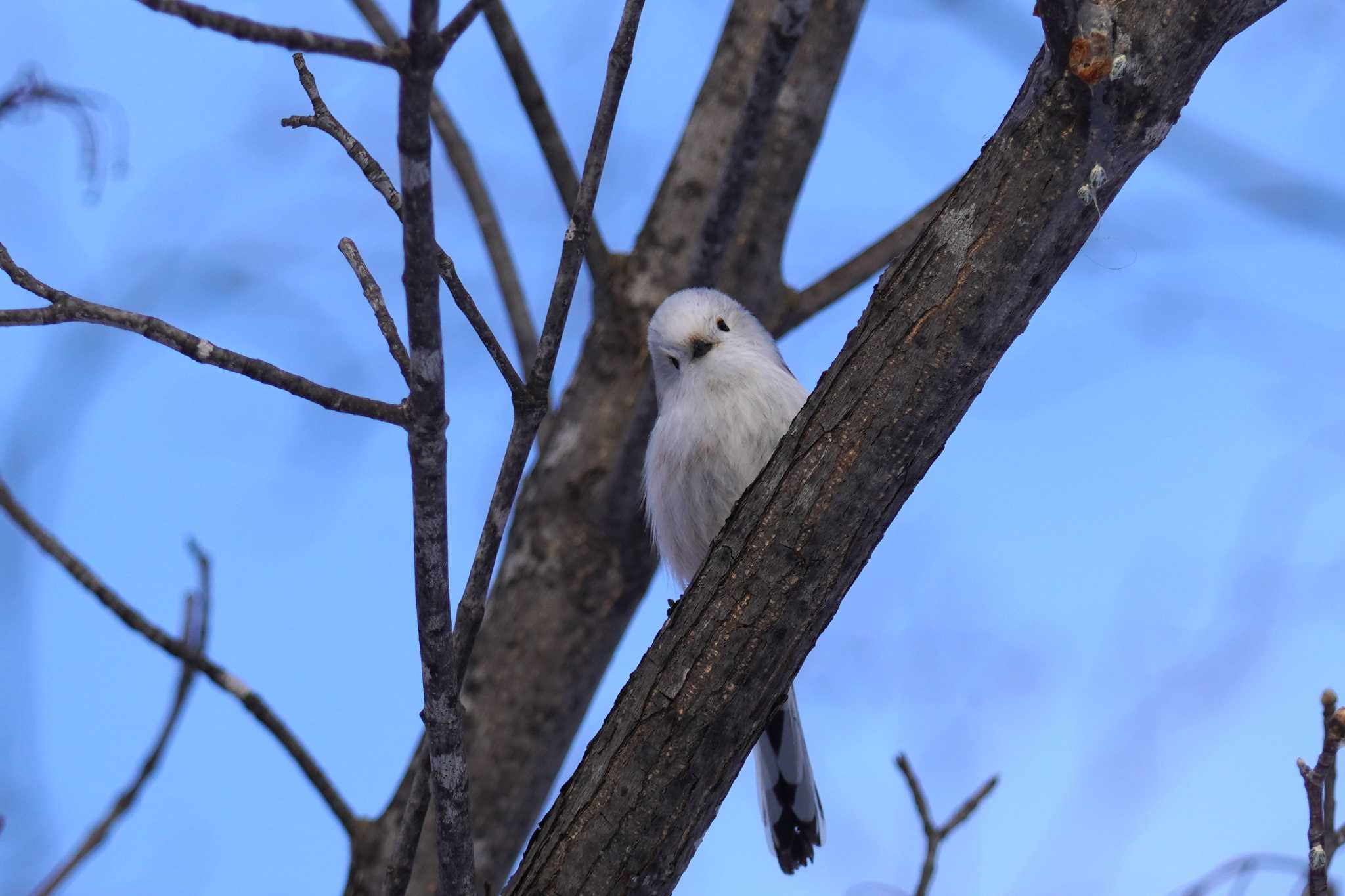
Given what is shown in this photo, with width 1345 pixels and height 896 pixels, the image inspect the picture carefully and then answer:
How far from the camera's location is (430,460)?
1.66 metres

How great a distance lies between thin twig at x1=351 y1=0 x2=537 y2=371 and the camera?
4.29m

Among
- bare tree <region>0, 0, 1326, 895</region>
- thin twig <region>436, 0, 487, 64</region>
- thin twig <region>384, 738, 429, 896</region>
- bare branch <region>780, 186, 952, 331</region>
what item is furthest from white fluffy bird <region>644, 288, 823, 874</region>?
thin twig <region>436, 0, 487, 64</region>

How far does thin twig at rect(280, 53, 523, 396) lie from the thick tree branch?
0.08m

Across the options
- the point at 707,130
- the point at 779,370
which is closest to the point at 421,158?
the point at 779,370

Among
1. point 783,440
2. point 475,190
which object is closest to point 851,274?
Answer: point 475,190

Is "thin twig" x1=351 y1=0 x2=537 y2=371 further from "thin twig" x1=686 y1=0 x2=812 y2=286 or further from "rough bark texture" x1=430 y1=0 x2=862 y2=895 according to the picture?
"thin twig" x1=686 y1=0 x2=812 y2=286

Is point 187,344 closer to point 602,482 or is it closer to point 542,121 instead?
point 602,482

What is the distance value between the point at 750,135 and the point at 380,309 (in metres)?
1.56

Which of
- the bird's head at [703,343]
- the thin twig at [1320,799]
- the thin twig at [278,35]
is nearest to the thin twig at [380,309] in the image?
the thin twig at [278,35]

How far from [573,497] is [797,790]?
1083 mm

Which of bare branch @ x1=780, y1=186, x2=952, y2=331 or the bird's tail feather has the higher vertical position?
bare branch @ x1=780, y1=186, x2=952, y2=331

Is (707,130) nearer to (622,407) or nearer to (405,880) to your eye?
(622,407)

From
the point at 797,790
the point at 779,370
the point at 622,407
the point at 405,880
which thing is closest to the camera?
the point at 405,880

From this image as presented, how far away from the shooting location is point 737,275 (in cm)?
399
